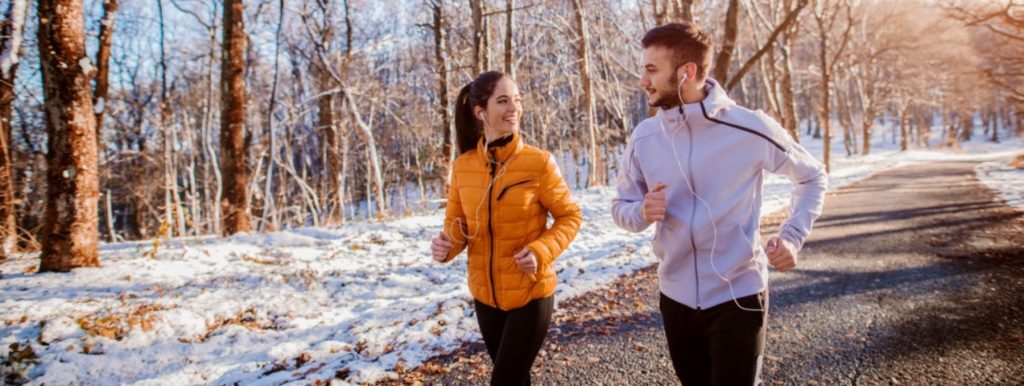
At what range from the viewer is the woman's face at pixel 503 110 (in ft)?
7.63

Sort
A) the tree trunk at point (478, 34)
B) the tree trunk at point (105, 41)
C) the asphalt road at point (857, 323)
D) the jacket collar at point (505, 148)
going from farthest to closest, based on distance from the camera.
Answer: the tree trunk at point (478, 34), the tree trunk at point (105, 41), the asphalt road at point (857, 323), the jacket collar at point (505, 148)

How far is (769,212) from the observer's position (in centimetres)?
1162

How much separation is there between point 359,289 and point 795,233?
5140 millimetres

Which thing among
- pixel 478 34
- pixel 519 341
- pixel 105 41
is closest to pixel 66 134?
pixel 519 341

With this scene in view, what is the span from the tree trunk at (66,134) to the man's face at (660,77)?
679cm

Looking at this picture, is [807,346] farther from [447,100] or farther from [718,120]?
[447,100]

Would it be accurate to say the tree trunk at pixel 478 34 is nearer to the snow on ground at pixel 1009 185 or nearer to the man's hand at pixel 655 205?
the man's hand at pixel 655 205

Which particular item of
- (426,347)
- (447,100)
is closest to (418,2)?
(447,100)

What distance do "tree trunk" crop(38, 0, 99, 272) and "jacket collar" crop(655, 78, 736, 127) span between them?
22.5 feet

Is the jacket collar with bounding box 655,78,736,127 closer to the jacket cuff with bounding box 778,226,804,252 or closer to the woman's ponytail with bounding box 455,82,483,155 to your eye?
the jacket cuff with bounding box 778,226,804,252

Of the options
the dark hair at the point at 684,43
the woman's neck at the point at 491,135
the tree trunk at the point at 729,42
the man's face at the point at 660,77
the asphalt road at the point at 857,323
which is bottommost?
the asphalt road at the point at 857,323

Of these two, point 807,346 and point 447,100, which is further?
point 447,100

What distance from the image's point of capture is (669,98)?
6.40 feet

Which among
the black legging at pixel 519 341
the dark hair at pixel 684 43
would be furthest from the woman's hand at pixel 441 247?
the dark hair at pixel 684 43
